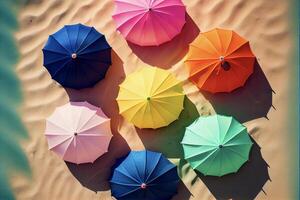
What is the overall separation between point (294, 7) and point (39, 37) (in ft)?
19.0

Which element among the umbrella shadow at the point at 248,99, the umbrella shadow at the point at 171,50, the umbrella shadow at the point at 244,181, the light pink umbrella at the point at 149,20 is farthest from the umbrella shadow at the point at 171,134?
the light pink umbrella at the point at 149,20

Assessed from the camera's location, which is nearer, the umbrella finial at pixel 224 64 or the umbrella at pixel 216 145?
the umbrella at pixel 216 145

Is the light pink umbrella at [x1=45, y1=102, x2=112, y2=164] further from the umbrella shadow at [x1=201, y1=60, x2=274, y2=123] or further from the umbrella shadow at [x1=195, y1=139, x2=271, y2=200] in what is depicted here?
the umbrella shadow at [x1=201, y1=60, x2=274, y2=123]

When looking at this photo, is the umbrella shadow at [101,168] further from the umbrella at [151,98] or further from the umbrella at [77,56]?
the umbrella at [77,56]

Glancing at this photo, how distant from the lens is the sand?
1046 cm

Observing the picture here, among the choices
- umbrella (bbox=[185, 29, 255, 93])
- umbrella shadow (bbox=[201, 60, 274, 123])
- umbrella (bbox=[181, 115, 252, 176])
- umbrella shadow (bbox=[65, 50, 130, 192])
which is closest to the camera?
umbrella (bbox=[181, 115, 252, 176])

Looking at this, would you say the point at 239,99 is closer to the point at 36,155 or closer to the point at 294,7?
the point at 294,7

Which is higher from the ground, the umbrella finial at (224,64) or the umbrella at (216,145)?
the umbrella finial at (224,64)

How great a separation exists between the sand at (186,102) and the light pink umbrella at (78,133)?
0.44m

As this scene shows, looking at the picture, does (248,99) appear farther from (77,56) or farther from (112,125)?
(77,56)

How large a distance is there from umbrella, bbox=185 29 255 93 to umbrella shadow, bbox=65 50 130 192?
1.72 meters

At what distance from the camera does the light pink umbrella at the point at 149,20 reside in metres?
10.5

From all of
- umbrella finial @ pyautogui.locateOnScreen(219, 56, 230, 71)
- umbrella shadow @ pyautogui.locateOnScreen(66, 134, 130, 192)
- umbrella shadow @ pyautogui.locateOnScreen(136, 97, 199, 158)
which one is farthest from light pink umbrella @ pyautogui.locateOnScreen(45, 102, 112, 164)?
umbrella finial @ pyautogui.locateOnScreen(219, 56, 230, 71)

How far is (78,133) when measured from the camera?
33.4 feet
